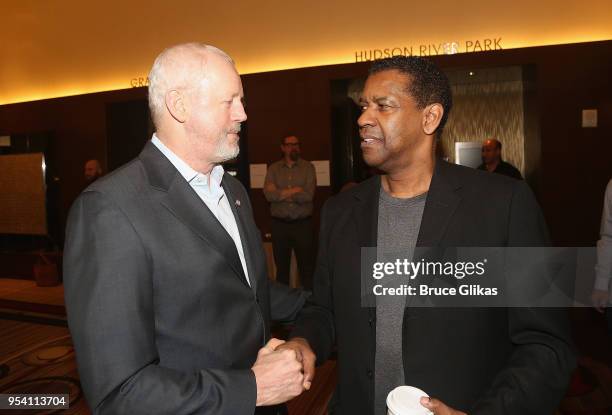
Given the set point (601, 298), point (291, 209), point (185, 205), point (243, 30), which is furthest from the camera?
point (243, 30)

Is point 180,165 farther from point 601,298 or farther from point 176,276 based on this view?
point 601,298

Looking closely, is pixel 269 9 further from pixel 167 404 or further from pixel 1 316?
pixel 167 404

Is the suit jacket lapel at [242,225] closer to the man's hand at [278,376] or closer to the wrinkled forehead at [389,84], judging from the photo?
the man's hand at [278,376]

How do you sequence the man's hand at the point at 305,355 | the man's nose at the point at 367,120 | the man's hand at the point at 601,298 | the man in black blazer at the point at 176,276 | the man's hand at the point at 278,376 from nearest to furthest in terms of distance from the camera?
the man in black blazer at the point at 176,276
the man's hand at the point at 278,376
the man's hand at the point at 305,355
the man's nose at the point at 367,120
the man's hand at the point at 601,298

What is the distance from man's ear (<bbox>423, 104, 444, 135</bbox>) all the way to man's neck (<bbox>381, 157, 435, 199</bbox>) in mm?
120

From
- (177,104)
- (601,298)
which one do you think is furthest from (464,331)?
(601,298)

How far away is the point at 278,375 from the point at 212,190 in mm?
704

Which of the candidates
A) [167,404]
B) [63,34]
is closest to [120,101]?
[63,34]

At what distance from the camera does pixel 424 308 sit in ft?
4.84

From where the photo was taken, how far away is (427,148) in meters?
1.73

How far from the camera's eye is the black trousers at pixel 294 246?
555 cm

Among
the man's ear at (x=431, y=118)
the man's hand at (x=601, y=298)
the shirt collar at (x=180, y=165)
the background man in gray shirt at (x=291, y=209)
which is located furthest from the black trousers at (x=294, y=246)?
the shirt collar at (x=180, y=165)

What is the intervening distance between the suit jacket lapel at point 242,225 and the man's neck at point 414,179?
60cm

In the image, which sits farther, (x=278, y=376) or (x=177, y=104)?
(x=177, y=104)
